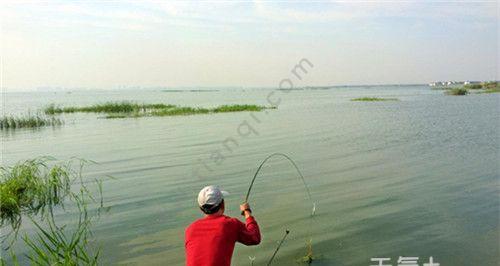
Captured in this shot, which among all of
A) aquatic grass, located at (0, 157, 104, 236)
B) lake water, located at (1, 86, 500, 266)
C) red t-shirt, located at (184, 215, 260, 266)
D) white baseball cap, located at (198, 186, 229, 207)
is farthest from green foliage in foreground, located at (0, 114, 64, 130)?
red t-shirt, located at (184, 215, 260, 266)

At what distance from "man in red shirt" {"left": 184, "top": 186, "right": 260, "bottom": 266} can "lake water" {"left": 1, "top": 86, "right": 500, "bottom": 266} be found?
3.25 meters

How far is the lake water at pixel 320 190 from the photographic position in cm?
735

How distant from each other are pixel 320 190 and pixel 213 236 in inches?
308

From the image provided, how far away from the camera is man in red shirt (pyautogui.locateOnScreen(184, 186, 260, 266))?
11.8 ft

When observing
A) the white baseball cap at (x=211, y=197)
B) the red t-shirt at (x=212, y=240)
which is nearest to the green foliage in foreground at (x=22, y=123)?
the white baseball cap at (x=211, y=197)

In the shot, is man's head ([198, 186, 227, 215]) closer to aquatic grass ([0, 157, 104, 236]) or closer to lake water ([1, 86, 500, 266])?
lake water ([1, 86, 500, 266])

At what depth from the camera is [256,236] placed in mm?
4012

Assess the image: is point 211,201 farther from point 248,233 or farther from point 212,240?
point 248,233

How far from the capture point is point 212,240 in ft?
11.9

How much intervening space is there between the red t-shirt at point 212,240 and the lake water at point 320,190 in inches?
129

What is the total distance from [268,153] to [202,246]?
13193 millimetres

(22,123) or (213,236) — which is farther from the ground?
(22,123)

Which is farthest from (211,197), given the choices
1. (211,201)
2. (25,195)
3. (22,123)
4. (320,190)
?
→ (22,123)

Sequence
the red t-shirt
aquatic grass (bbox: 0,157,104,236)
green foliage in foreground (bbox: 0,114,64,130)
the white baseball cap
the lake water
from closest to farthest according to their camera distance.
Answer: the red t-shirt
the white baseball cap
the lake water
aquatic grass (bbox: 0,157,104,236)
green foliage in foreground (bbox: 0,114,64,130)
